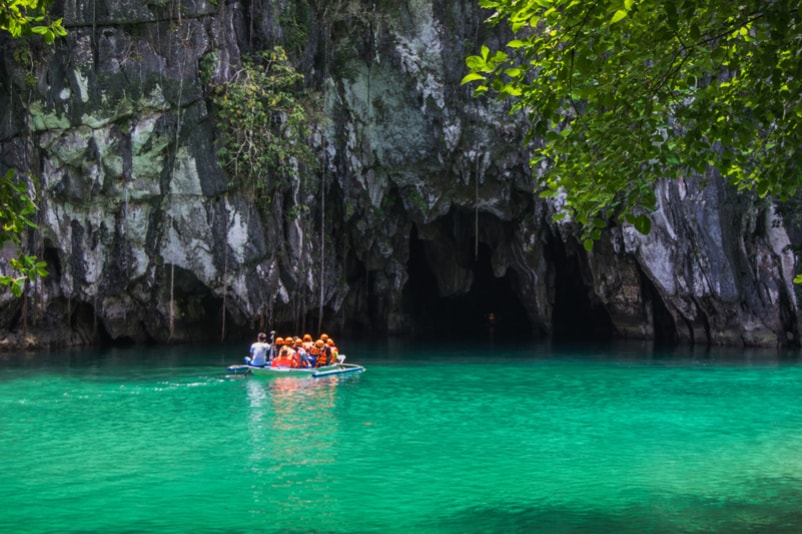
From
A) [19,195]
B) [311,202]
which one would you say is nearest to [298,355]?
[311,202]

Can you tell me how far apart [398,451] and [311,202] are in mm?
17630

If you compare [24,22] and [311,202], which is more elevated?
[311,202]

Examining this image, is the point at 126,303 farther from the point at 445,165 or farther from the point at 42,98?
Answer: the point at 445,165

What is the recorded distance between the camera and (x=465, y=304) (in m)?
44.3

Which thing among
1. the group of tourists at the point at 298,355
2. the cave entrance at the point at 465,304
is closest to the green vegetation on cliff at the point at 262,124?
the group of tourists at the point at 298,355

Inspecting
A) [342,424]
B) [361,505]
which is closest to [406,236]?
[342,424]

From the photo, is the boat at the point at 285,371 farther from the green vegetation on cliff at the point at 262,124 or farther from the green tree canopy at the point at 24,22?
the green tree canopy at the point at 24,22

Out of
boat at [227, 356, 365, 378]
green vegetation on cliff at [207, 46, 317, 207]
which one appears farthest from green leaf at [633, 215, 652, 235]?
green vegetation on cliff at [207, 46, 317, 207]

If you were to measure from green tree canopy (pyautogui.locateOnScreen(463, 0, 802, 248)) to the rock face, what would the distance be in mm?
18670

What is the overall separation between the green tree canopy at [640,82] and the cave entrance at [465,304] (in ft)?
93.0

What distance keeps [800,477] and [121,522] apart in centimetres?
789

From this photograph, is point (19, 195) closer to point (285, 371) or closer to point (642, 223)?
point (642, 223)

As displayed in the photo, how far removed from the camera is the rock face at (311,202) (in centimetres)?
2531

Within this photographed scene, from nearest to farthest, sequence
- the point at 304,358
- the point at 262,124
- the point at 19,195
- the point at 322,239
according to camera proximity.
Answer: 1. the point at 19,195
2. the point at 304,358
3. the point at 262,124
4. the point at 322,239
